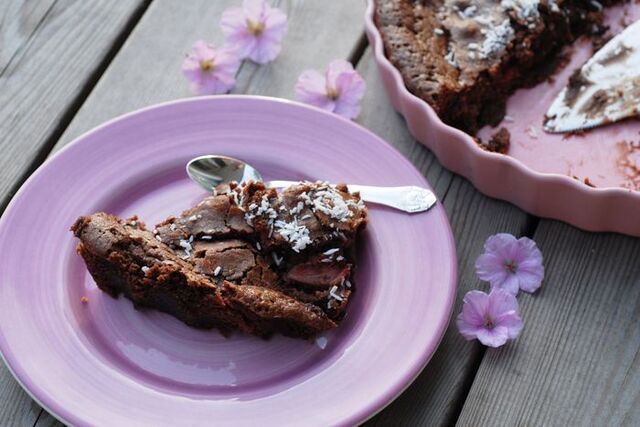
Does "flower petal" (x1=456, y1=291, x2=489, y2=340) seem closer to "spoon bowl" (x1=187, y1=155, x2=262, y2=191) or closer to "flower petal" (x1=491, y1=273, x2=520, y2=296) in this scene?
"flower petal" (x1=491, y1=273, x2=520, y2=296)

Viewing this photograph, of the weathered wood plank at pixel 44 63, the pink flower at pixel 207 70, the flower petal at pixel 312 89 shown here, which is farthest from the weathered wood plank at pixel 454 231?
the weathered wood plank at pixel 44 63

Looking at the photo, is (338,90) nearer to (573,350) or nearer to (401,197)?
(401,197)

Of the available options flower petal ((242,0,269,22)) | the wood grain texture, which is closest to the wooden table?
the wood grain texture

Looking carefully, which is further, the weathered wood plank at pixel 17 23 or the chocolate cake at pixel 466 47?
the weathered wood plank at pixel 17 23

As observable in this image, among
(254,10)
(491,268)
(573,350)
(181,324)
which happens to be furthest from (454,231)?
(254,10)

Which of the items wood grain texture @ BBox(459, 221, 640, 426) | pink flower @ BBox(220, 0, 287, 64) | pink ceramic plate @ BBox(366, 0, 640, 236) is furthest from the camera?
pink flower @ BBox(220, 0, 287, 64)

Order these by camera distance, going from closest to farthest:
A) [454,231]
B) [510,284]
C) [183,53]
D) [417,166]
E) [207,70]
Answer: [510,284], [454,231], [417,166], [207,70], [183,53]

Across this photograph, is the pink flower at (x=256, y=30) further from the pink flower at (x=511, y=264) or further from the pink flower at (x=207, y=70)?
the pink flower at (x=511, y=264)
